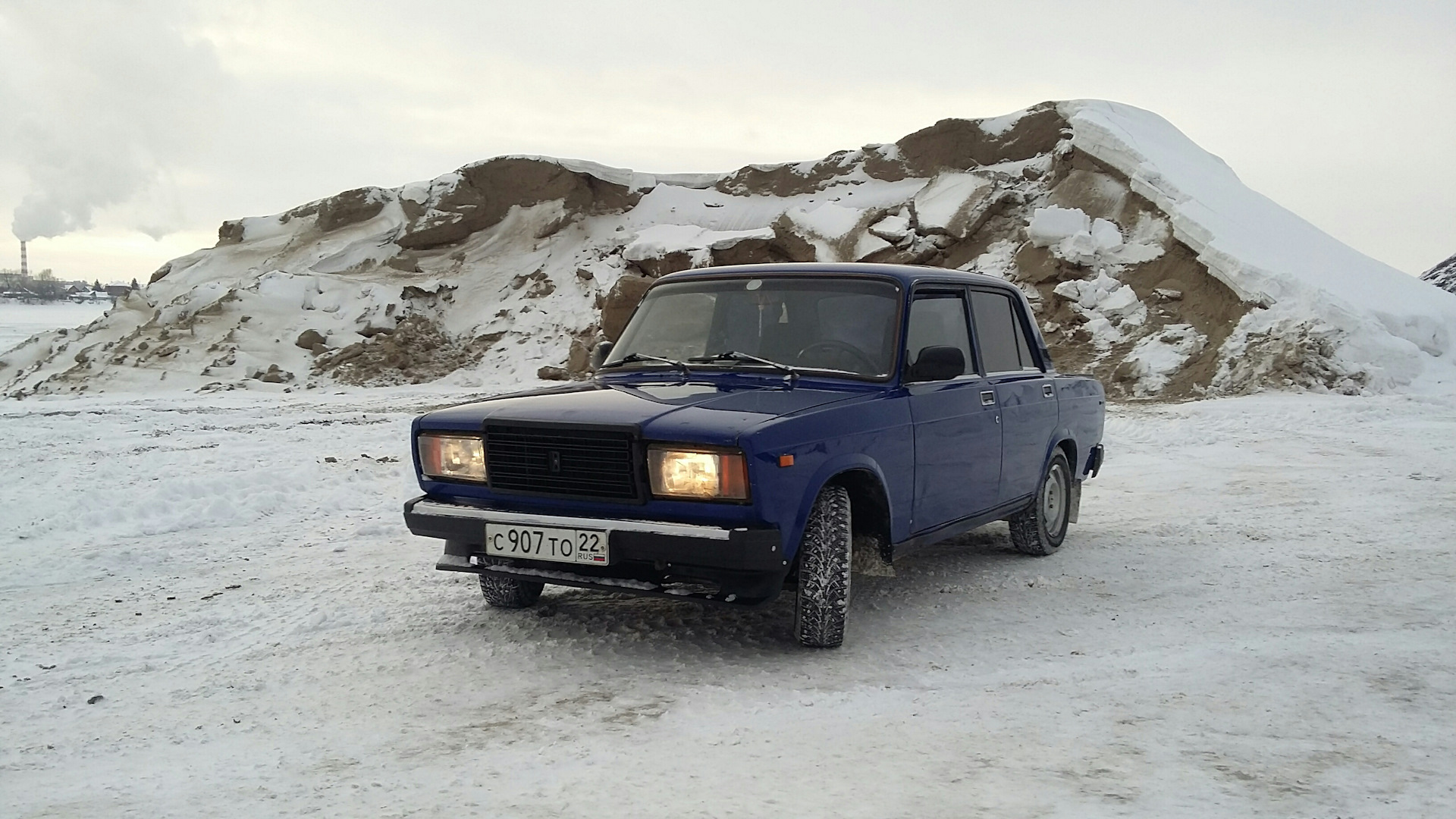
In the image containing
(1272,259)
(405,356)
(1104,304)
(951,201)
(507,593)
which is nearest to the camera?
(507,593)

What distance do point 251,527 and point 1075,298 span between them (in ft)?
55.0

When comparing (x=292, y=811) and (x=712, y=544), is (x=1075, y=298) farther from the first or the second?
(x=292, y=811)

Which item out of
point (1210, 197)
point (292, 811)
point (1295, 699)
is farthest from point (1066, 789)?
point (1210, 197)

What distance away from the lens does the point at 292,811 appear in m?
2.80

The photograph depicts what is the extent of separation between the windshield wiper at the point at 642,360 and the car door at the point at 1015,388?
172 cm

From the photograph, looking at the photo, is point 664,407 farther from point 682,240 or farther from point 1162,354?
point 682,240

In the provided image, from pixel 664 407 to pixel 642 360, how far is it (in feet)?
3.42

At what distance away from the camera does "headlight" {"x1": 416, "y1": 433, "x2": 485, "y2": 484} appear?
4.52 meters

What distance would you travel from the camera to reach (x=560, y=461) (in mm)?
4230

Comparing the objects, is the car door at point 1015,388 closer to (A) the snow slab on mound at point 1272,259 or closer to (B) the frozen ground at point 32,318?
(A) the snow slab on mound at point 1272,259

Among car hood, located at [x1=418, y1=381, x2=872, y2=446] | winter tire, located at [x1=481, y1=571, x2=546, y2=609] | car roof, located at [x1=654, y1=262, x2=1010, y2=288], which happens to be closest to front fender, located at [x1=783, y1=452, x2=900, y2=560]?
car hood, located at [x1=418, y1=381, x2=872, y2=446]

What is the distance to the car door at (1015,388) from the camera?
5.80 meters

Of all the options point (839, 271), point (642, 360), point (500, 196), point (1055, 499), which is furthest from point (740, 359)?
point (500, 196)

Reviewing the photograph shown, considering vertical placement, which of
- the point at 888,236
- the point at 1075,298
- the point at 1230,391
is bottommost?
the point at 1230,391
